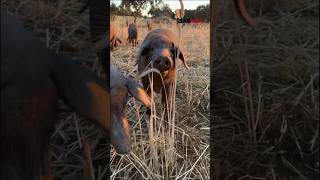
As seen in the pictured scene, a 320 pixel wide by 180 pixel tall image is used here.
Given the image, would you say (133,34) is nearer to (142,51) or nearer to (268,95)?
(142,51)

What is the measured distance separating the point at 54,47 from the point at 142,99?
0.45 m

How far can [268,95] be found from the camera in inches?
67.0

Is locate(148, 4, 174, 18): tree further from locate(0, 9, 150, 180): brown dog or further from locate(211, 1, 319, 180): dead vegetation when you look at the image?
locate(0, 9, 150, 180): brown dog

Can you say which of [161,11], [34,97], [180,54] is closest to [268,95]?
[180,54]

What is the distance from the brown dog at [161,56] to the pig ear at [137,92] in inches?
1.4

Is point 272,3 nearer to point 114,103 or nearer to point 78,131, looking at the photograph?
point 114,103

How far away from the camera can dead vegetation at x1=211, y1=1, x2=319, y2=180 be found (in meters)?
1.64

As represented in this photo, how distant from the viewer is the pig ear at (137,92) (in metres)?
1.93

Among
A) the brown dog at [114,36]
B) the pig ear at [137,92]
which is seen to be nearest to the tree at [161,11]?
the brown dog at [114,36]

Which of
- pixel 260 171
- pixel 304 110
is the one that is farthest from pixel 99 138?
pixel 304 110

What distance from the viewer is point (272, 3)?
1657 millimetres

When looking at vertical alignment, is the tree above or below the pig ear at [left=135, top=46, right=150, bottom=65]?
above

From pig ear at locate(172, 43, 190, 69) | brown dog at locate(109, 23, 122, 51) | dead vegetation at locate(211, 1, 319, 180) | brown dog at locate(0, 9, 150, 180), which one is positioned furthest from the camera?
pig ear at locate(172, 43, 190, 69)

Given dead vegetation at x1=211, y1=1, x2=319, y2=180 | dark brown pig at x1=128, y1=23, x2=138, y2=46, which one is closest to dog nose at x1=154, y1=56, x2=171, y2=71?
dark brown pig at x1=128, y1=23, x2=138, y2=46
